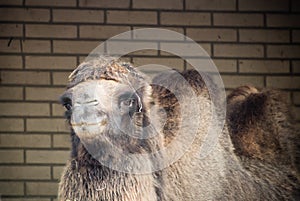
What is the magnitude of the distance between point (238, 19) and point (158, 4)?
596 mm

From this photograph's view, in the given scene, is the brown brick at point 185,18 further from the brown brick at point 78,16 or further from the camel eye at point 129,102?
the camel eye at point 129,102

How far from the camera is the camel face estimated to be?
2.18 metres

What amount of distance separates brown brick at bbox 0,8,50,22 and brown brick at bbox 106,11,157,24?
1.47 feet

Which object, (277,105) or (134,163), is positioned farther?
(277,105)

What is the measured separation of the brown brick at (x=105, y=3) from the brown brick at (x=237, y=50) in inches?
28.5

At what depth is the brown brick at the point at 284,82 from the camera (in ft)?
17.1

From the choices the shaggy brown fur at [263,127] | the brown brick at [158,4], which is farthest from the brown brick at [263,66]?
the shaggy brown fur at [263,127]

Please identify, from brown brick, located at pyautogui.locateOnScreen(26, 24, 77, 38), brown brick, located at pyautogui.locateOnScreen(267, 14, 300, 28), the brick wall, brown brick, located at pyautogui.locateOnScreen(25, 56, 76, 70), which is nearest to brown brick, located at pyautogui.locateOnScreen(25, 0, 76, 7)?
the brick wall

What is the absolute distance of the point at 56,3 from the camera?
199 inches

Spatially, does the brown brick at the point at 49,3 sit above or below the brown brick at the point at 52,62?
above

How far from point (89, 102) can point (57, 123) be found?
286 cm

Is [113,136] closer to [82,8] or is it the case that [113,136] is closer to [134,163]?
[134,163]

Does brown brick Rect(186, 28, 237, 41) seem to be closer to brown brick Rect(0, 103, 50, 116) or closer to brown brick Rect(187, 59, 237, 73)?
brown brick Rect(187, 59, 237, 73)

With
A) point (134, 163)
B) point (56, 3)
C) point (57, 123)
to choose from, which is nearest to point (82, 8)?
point (56, 3)
